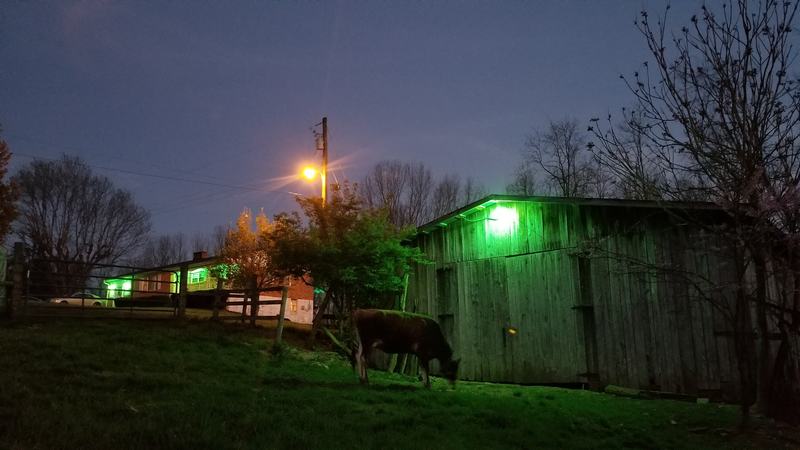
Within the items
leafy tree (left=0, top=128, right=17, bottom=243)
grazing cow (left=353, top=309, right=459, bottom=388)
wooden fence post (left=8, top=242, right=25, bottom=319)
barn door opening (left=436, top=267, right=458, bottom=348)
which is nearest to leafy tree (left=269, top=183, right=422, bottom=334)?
barn door opening (left=436, top=267, right=458, bottom=348)

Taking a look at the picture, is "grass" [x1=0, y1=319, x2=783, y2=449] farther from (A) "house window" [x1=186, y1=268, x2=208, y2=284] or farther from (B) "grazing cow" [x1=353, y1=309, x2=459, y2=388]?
(A) "house window" [x1=186, y1=268, x2=208, y2=284]

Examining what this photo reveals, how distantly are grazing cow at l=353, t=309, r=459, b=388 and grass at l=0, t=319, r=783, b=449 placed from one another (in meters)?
0.78

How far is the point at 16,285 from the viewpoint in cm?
1535

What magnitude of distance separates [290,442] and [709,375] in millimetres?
10703

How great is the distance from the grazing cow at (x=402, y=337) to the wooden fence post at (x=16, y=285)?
31.0 feet

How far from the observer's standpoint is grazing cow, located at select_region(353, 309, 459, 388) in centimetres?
1339

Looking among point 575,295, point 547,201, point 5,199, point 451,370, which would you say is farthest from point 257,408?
Answer: point 5,199

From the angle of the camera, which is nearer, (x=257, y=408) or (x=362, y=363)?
(x=257, y=408)

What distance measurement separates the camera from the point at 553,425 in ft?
30.1

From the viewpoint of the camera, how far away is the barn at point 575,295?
43.9ft

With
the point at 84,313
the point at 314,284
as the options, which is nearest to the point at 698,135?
the point at 314,284

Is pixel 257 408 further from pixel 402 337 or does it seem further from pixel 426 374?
pixel 402 337

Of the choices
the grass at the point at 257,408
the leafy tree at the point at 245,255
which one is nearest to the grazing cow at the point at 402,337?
the grass at the point at 257,408

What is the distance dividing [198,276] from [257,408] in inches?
1638
